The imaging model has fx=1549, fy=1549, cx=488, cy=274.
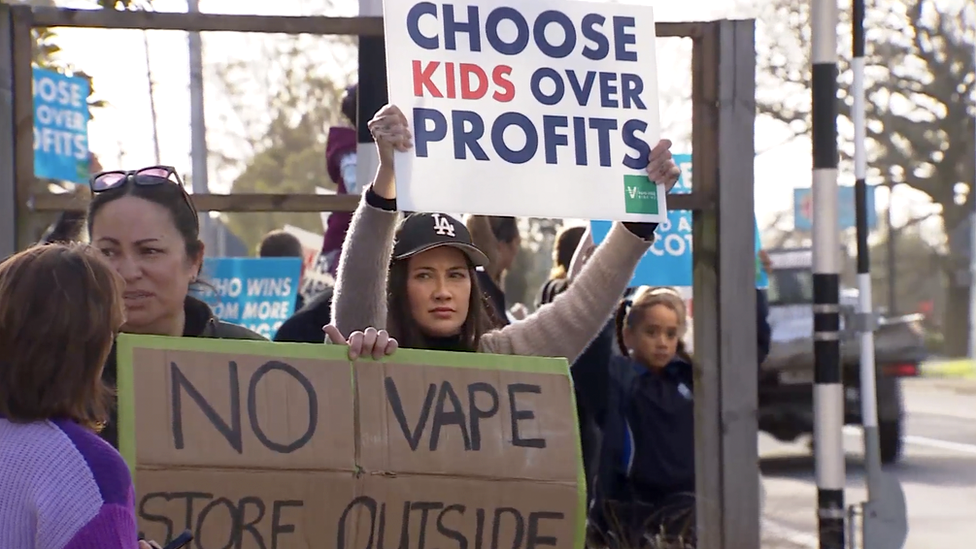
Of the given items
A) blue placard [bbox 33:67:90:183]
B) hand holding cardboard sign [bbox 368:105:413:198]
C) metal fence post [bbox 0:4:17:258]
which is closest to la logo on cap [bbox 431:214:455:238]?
hand holding cardboard sign [bbox 368:105:413:198]

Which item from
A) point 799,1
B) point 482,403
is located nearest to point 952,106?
point 799,1

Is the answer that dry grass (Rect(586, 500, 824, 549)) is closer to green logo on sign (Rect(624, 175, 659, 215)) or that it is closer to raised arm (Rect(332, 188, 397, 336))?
green logo on sign (Rect(624, 175, 659, 215))

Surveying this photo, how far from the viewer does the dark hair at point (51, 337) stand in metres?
2.10

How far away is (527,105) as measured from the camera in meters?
3.60

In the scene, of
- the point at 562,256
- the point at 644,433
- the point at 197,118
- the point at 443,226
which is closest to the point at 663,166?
the point at 443,226

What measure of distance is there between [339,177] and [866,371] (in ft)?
8.70

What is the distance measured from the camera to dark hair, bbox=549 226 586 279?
20.9 ft

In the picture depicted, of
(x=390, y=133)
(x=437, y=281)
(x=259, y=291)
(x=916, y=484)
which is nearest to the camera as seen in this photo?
(x=390, y=133)

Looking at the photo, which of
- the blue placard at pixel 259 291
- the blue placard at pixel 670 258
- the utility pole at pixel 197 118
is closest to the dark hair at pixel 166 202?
the blue placard at pixel 670 258

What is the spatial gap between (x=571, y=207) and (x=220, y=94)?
35.9m

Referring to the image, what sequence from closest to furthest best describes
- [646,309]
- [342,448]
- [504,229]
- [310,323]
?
[342,448] < [310,323] < [646,309] < [504,229]

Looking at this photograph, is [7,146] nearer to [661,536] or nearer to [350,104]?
[350,104]

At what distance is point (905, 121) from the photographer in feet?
115

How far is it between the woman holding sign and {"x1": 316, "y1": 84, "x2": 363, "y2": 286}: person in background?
2.33m
